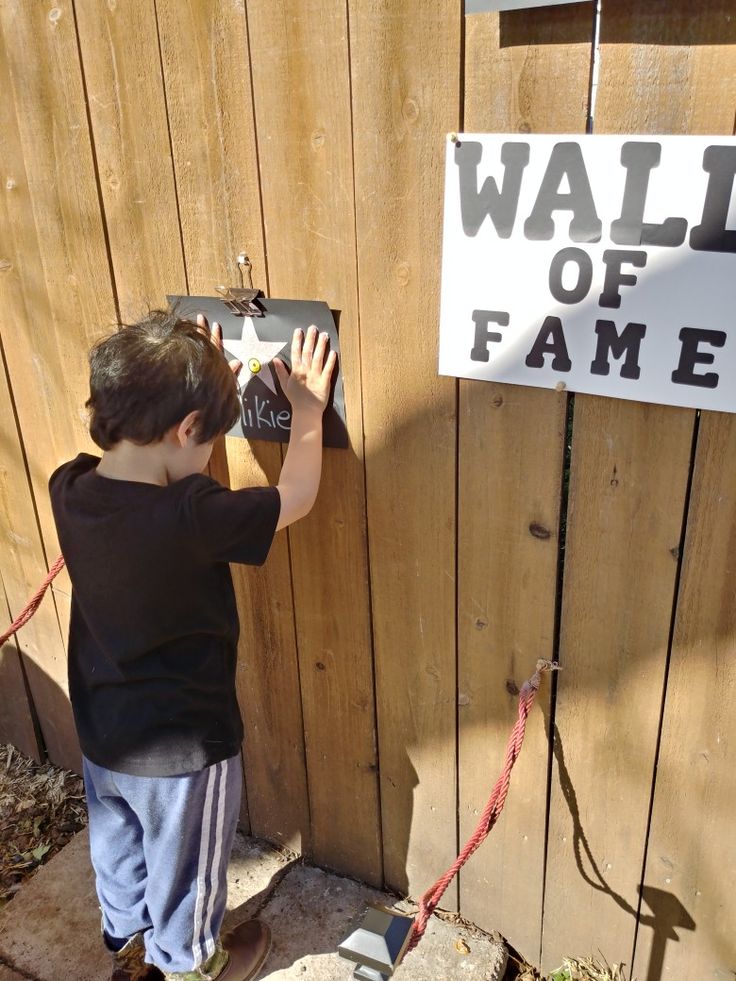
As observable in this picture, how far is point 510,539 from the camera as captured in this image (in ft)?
5.06

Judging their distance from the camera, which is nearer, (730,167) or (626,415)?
(730,167)

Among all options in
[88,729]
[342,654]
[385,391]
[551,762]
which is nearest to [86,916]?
[88,729]

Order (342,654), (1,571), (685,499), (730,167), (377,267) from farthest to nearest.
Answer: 1. (1,571)
2. (342,654)
3. (377,267)
4. (685,499)
5. (730,167)

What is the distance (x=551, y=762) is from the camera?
1682 millimetres

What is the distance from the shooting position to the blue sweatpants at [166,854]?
167cm

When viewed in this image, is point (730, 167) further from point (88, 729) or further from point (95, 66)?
point (88, 729)

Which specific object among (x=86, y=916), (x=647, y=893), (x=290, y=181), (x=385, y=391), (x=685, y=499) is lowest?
(x=86, y=916)

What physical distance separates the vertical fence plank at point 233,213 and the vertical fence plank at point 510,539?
45cm

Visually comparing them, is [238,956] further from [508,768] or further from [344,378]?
[344,378]

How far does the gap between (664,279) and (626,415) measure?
0.77 feet

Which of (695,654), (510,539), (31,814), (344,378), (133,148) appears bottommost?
(31,814)

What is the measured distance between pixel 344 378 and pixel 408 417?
6.2 inches

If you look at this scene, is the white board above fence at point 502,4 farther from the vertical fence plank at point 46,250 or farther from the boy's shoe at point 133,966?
the boy's shoe at point 133,966

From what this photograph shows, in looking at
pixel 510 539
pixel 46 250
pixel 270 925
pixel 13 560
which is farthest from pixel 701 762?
pixel 13 560
